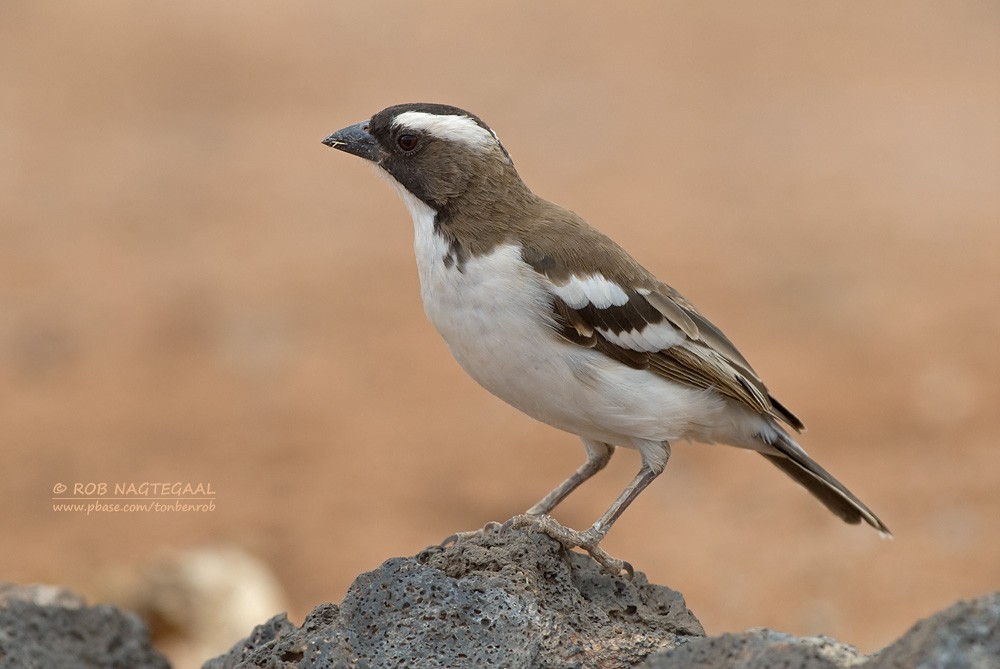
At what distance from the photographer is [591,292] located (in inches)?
216

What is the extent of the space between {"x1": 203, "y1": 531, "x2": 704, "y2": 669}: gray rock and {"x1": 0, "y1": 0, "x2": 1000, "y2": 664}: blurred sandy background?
466 centimetres

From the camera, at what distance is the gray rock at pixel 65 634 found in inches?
193

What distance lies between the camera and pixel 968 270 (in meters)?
15.9

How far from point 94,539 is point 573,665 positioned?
7022 millimetres

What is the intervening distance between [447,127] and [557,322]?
1029 millimetres

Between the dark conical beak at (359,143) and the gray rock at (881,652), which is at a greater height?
the dark conical beak at (359,143)

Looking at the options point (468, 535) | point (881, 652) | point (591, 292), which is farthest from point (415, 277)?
point (881, 652)

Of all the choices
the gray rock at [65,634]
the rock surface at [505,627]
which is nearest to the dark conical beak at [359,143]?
the rock surface at [505,627]

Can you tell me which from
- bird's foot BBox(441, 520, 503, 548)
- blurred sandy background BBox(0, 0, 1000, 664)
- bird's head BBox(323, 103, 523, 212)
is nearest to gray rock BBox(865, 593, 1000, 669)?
bird's foot BBox(441, 520, 503, 548)

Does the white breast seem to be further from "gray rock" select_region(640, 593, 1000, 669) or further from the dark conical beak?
"gray rock" select_region(640, 593, 1000, 669)

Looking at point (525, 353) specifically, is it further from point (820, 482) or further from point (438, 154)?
point (820, 482)

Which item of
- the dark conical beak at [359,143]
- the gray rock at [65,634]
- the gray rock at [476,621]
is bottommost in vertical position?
the gray rock at [65,634]

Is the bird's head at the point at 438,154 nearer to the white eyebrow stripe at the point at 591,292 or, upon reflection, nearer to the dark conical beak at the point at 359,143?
the dark conical beak at the point at 359,143

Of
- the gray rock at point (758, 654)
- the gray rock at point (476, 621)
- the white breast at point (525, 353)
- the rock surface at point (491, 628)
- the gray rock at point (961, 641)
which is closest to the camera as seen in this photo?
the gray rock at point (961, 641)
